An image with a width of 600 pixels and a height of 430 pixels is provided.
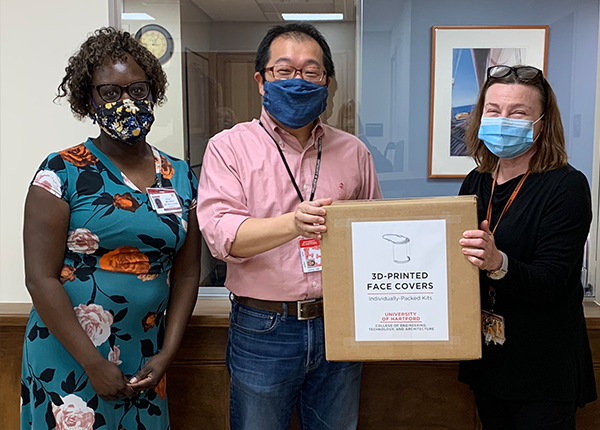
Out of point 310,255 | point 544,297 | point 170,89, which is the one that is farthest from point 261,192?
point 170,89

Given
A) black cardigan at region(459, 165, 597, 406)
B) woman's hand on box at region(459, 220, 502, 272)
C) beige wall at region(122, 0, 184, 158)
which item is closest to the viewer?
woman's hand on box at region(459, 220, 502, 272)

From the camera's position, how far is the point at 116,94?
1553 millimetres

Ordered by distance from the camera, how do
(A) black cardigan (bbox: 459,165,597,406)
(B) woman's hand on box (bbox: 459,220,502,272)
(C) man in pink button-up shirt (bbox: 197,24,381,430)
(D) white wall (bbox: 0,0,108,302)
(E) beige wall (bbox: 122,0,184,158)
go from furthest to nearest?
(E) beige wall (bbox: 122,0,184,158)
(D) white wall (bbox: 0,0,108,302)
(C) man in pink button-up shirt (bbox: 197,24,381,430)
(A) black cardigan (bbox: 459,165,597,406)
(B) woman's hand on box (bbox: 459,220,502,272)

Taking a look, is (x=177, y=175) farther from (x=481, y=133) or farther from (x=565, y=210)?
(x=565, y=210)

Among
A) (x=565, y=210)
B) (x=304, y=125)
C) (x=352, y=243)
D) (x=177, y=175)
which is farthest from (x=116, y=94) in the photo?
(x=565, y=210)

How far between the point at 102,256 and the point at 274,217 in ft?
1.60

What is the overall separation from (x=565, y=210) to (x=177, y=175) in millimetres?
1112

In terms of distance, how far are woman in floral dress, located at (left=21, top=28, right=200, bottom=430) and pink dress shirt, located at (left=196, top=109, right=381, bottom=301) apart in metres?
0.15

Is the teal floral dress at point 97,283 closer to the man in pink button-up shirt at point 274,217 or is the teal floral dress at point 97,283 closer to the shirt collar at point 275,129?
the man in pink button-up shirt at point 274,217

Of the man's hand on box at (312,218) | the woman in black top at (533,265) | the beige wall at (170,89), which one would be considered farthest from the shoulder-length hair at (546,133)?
the beige wall at (170,89)

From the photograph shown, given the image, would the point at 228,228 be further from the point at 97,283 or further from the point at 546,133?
the point at 546,133

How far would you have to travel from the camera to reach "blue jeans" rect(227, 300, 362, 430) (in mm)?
1603

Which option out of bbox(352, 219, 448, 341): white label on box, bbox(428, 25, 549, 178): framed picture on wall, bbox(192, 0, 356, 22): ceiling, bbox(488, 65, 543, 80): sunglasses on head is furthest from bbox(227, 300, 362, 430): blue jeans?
bbox(192, 0, 356, 22): ceiling

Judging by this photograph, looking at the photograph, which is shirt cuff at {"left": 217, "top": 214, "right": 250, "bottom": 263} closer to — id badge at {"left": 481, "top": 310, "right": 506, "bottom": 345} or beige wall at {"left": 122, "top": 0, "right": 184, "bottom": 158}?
id badge at {"left": 481, "top": 310, "right": 506, "bottom": 345}
